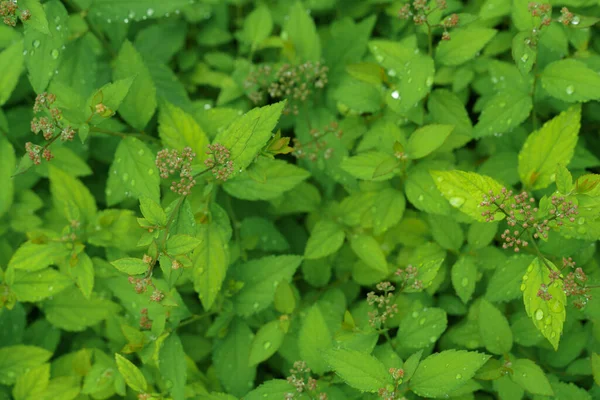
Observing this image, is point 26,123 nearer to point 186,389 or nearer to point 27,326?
point 27,326

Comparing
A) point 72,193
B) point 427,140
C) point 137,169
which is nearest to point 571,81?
point 427,140

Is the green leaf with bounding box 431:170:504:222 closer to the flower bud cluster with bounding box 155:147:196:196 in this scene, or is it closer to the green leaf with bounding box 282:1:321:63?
the flower bud cluster with bounding box 155:147:196:196

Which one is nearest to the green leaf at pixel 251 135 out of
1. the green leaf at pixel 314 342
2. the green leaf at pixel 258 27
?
the green leaf at pixel 314 342

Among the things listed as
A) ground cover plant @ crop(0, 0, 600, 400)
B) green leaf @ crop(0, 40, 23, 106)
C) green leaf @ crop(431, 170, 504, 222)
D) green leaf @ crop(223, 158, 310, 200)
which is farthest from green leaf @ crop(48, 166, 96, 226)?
green leaf @ crop(431, 170, 504, 222)

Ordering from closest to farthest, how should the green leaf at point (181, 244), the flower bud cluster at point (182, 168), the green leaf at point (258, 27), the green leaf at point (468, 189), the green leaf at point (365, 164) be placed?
the green leaf at point (181, 244) < the flower bud cluster at point (182, 168) < the green leaf at point (468, 189) < the green leaf at point (365, 164) < the green leaf at point (258, 27)

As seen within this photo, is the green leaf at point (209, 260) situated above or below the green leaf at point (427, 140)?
below

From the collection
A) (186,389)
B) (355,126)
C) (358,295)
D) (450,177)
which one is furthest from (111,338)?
(450,177)

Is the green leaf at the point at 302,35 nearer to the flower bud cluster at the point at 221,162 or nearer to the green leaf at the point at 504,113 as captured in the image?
the green leaf at the point at 504,113
